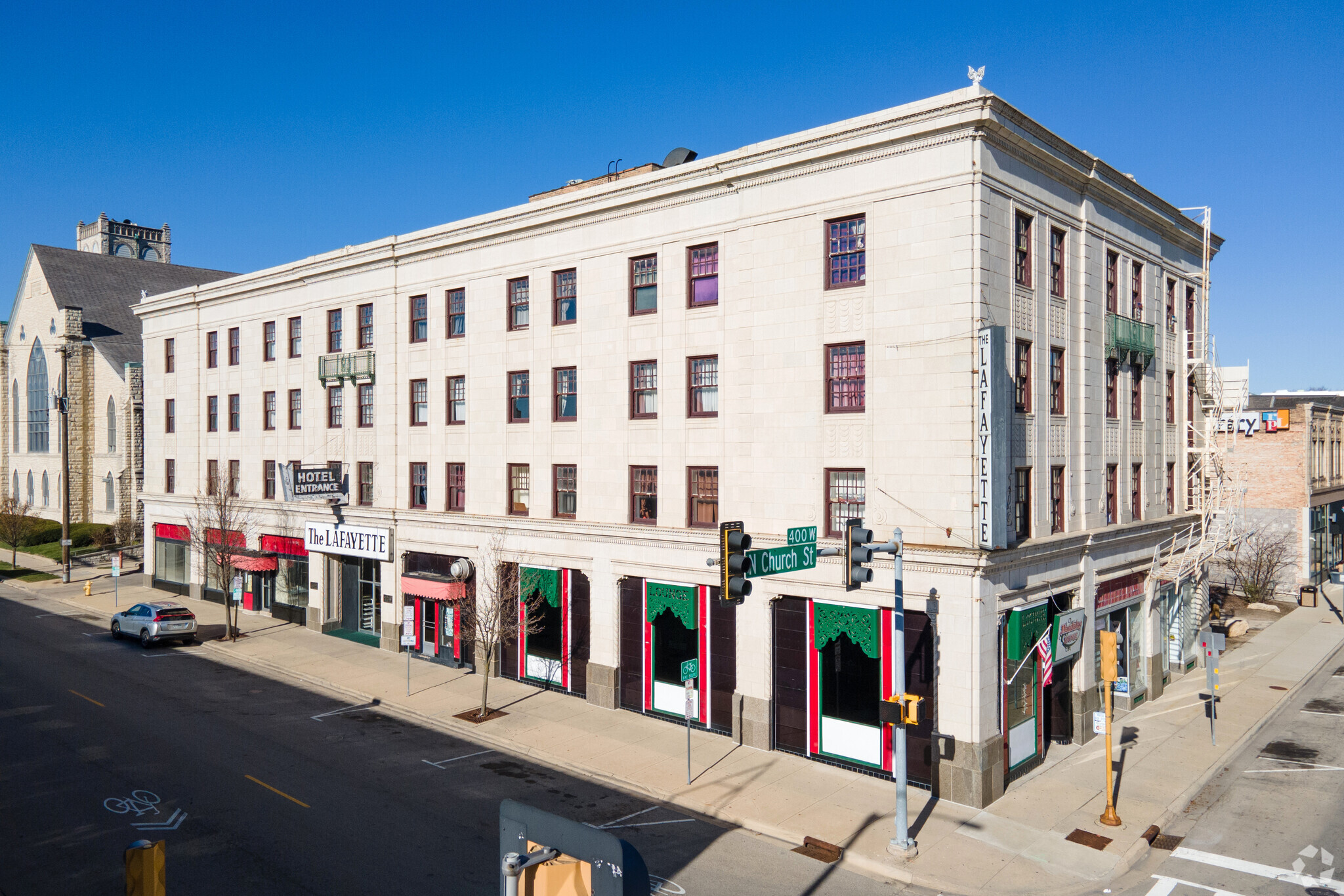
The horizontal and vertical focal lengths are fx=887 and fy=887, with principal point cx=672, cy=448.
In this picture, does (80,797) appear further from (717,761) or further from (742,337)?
(742,337)

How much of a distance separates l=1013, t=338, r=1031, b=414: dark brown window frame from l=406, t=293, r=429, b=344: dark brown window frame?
67.4 ft

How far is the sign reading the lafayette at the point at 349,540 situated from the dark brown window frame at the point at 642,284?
46.5ft

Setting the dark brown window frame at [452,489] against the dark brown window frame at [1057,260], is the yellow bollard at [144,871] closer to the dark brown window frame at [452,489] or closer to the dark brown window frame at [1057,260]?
the dark brown window frame at [1057,260]

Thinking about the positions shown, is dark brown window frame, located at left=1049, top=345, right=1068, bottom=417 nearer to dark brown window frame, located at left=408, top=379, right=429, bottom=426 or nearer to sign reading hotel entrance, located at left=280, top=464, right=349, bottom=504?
dark brown window frame, located at left=408, top=379, right=429, bottom=426

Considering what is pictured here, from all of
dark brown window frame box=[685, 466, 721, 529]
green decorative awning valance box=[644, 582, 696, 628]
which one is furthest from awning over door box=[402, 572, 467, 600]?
dark brown window frame box=[685, 466, 721, 529]

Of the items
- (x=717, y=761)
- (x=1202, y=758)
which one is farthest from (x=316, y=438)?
(x=1202, y=758)

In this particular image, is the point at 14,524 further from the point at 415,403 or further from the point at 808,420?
the point at 808,420

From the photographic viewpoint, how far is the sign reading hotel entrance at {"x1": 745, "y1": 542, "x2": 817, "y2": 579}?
15961 millimetres

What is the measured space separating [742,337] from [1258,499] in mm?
39587

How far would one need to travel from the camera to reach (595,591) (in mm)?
26812

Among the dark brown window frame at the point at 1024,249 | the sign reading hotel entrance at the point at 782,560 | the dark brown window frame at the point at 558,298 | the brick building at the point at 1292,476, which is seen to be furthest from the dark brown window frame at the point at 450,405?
the brick building at the point at 1292,476

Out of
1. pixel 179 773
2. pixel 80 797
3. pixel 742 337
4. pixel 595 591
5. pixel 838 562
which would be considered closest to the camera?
pixel 80 797

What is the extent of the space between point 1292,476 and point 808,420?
38.9m

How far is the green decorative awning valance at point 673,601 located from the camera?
24.4m
